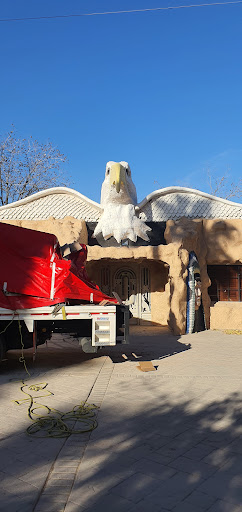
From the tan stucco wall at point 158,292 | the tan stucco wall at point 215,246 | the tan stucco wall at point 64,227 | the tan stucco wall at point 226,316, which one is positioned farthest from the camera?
the tan stucco wall at point 158,292

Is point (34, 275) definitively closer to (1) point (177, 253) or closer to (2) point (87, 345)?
(2) point (87, 345)

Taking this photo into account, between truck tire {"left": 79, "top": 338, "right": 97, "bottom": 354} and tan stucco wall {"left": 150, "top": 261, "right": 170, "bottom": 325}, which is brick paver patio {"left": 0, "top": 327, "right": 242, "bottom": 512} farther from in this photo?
tan stucco wall {"left": 150, "top": 261, "right": 170, "bottom": 325}

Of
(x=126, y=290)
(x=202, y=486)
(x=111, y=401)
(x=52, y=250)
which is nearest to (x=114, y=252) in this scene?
(x=126, y=290)

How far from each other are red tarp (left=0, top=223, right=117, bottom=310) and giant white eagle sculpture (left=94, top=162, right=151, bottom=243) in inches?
203

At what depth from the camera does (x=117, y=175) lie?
1311 centimetres

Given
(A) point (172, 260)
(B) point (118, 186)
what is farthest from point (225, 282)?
(B) point (118, 186)

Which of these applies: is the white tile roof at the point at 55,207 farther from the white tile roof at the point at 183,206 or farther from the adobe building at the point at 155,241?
the white tile roof at the point at 183,206

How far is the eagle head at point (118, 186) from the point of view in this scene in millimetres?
13141

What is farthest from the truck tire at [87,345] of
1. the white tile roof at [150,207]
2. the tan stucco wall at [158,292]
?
the white tile roof at [150,207]

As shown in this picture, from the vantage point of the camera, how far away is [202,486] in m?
3.27

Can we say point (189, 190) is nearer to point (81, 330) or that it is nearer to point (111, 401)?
point (81, 330)

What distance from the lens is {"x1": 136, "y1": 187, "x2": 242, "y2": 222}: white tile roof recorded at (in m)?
15.1

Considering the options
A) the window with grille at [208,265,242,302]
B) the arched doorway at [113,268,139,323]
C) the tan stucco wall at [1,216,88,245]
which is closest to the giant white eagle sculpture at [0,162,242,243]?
the tan stucco wall at [1,216,88,245]

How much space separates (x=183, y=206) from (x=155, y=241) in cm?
203
